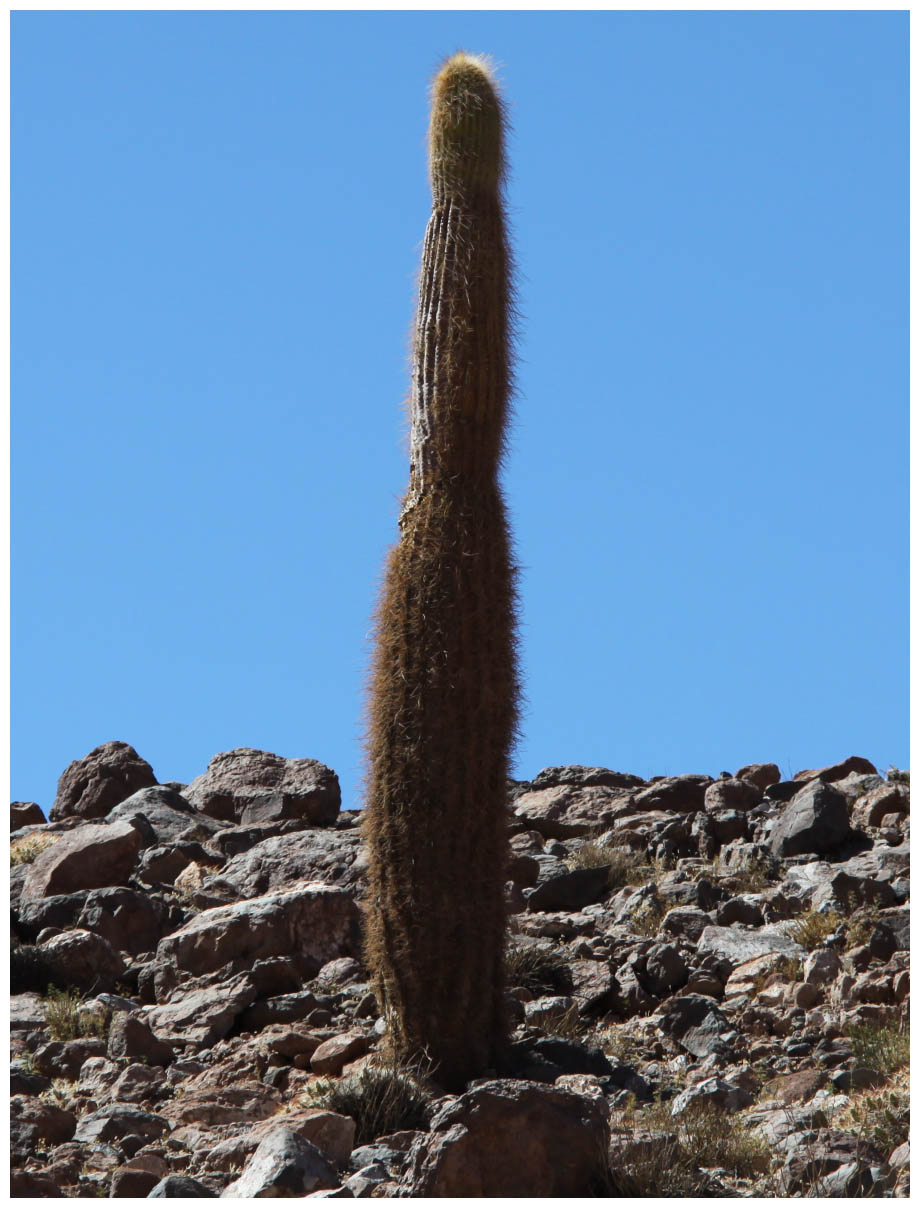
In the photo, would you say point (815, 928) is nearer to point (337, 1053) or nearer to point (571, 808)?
point (337, 1053)

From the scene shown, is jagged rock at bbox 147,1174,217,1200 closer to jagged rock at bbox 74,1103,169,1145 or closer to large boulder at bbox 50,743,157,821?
jagged rock at bbox 74,1103,169,1145

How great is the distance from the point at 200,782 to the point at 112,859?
119 inches

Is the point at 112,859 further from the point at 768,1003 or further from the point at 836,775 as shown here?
the point at 836,775

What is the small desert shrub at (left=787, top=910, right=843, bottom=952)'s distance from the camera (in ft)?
32.3

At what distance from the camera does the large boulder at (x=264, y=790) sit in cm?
1376

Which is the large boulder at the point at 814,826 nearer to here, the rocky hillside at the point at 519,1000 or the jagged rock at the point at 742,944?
the rocky hillside at the point at 519,1000

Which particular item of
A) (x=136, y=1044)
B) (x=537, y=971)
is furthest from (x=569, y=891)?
(x=136, y=1044)

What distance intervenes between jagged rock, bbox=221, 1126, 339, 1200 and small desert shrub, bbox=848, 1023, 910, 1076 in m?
2.81

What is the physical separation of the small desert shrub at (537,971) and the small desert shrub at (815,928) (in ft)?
4.75

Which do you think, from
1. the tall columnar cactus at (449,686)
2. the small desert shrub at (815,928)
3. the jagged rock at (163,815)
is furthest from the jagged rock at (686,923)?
the jagged rock at (163,815)

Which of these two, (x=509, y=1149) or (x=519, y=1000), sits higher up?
(x=519, y=1000)

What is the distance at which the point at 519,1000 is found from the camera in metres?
9.35

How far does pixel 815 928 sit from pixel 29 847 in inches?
259

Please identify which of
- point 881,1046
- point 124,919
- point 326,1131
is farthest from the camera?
point 124,919
